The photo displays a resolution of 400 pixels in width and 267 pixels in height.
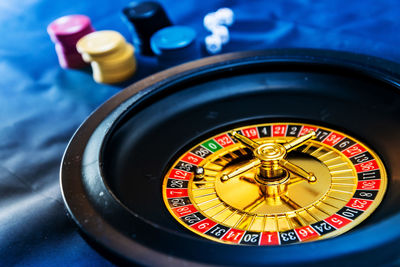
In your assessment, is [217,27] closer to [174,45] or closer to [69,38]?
[174,45]

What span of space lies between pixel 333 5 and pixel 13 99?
1924 mm

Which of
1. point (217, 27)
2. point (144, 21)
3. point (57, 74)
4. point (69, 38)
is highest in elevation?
point (217, 27)

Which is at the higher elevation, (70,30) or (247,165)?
(247,165)

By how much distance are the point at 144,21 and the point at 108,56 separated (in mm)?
334

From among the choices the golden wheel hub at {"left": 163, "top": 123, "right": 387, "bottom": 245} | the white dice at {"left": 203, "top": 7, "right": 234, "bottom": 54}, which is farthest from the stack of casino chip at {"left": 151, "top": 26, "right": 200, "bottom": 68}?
the golden wheel hub at {"left": 163, "top": 123, "right": 387, "bottom": 245}

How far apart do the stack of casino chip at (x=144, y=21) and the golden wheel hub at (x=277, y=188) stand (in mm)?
1200

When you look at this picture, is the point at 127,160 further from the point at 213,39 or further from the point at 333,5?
the point at 333,5

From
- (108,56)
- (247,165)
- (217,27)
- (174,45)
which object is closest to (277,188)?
(247,165)

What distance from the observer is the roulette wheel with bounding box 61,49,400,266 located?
1.22m

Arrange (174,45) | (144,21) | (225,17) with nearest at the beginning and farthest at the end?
(174,45)
(144,21)
(225,17)

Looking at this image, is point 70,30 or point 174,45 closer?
point 174,45

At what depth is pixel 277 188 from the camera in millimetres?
1698

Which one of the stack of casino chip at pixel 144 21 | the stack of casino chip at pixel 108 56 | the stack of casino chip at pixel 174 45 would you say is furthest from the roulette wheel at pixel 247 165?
the stack of casino chip at pixel 144 21

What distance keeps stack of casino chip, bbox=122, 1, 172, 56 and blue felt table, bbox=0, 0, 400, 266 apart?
0.09m
